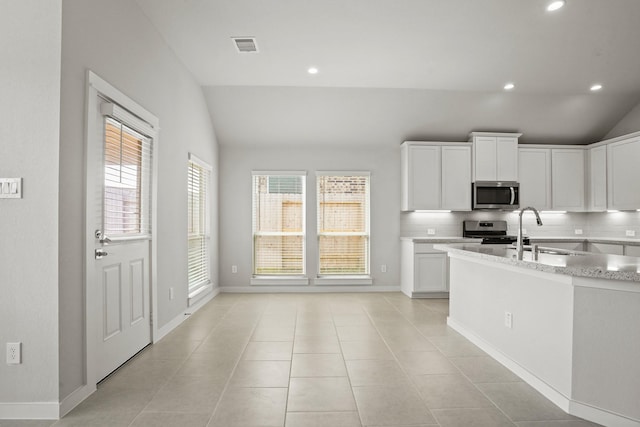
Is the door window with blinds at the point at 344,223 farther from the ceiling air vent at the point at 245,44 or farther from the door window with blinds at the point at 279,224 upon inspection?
the ceiling air vent at the point at 245,44

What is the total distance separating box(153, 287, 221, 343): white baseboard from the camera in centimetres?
380

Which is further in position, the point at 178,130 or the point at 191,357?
the point at 178,130

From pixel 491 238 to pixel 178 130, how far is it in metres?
4.64

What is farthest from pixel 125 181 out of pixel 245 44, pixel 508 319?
pixel 508 319

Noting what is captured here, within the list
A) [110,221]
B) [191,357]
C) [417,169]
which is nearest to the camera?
[110,221]

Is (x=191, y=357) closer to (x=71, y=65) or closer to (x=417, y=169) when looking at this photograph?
(x=71, y=65)

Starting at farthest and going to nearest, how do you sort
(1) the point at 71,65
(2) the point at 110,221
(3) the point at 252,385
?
(2) the point at 110,221 < (3) the point at 252,385 < (1) the point at 71,65

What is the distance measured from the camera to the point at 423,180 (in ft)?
19.9

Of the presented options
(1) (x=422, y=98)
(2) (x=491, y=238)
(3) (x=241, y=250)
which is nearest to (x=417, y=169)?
(1) (x=422, y=98)

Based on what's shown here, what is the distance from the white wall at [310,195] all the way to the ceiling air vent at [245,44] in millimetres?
2392

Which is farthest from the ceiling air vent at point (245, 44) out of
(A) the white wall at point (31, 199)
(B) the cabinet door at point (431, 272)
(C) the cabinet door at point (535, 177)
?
(C) the cabinet door at point (535, 177)

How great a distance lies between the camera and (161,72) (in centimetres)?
388

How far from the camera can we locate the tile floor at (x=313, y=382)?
2.28 metres

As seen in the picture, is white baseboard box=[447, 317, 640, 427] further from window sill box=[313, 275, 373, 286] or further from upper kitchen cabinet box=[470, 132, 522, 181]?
upper kitchen cabinet box=[470, 132, 522, 181]
